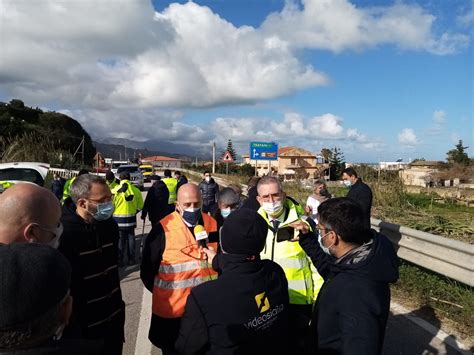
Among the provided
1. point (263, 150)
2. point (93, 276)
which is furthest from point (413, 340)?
point (263, 150)

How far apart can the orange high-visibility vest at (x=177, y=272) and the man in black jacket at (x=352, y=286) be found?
1046 millimetres

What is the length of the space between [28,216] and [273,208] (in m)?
2.21

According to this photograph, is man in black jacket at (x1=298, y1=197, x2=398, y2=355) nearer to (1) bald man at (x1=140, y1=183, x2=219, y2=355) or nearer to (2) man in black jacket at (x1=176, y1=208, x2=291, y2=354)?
(2) man in black jacket at (x1=176, y1=208, x2=291, y2=354)

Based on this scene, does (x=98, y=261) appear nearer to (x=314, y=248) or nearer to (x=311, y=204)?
(x=314, y=248)

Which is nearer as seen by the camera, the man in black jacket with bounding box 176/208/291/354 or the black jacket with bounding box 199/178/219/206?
the man in black jacket with bounding box 176/208/291/354

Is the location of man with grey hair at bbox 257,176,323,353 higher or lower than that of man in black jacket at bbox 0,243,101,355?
lower

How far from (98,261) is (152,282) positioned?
481 millimetres

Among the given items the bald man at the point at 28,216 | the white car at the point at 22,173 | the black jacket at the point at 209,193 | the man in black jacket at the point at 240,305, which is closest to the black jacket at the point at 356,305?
the man in black jacket at the point at 240,305

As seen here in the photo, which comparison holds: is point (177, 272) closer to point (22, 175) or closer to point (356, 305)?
point (356, 305)

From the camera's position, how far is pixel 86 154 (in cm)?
5550

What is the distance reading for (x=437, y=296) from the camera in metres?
5.08

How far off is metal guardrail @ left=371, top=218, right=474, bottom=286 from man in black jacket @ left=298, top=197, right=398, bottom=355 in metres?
2.86

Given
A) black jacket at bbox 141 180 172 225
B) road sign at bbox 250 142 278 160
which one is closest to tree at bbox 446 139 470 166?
road sign at bbox 250 142 278 160

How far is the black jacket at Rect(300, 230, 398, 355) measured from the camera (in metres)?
1.84
